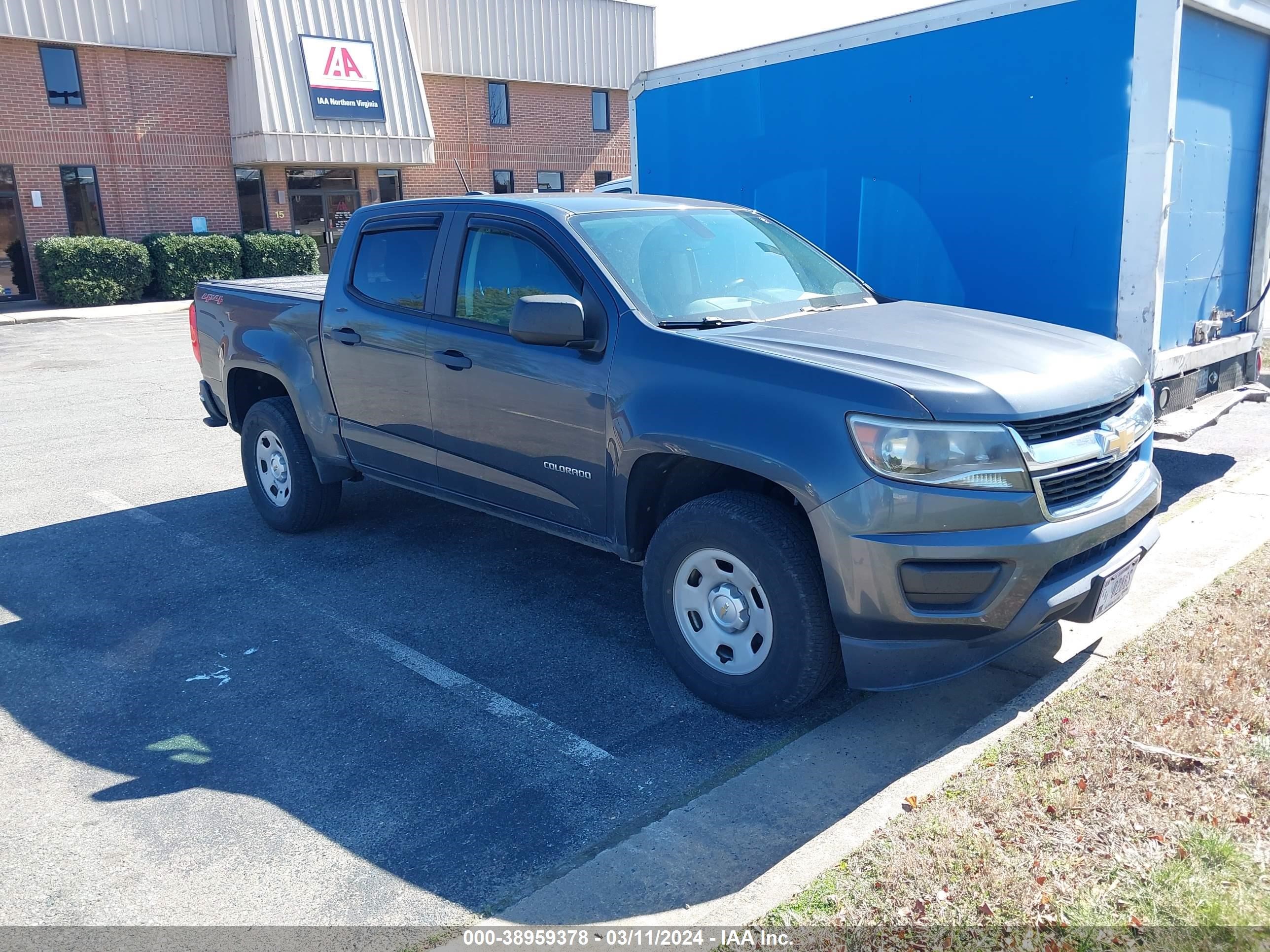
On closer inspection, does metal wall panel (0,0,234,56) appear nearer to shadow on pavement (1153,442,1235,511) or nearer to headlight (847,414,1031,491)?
shadow on pavement (1153,442,1235,511)

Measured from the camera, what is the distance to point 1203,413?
6488 millimetres

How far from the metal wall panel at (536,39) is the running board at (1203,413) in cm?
2364

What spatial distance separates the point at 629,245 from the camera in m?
4.64

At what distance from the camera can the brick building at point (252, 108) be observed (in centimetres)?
2309

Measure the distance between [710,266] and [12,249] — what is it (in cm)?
2356

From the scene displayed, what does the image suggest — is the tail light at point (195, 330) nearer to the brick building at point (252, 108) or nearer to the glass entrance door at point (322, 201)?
the brick building at point (252, 108)

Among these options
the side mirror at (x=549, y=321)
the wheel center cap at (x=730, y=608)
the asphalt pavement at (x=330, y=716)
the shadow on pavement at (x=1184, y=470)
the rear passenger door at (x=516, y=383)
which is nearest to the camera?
the asphalt pavement at (x=330, y=716)

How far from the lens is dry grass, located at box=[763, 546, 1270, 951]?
109 inches

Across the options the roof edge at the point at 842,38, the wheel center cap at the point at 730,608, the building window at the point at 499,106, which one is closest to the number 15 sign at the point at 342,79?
the building window at the point at 499,106

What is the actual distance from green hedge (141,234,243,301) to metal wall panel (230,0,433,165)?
241cm

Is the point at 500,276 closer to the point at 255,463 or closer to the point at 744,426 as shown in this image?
the point at 744,426

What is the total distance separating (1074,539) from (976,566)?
1.28ft

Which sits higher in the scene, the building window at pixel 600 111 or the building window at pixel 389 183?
the building window at pixel 600 111

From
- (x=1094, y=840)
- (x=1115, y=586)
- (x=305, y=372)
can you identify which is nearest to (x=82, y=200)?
(x=305, y=372)
